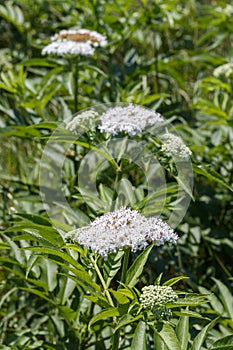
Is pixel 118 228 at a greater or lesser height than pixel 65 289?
greater

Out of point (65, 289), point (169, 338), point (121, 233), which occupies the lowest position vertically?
point (65, 289)

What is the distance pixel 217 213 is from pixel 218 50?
6.60 ft

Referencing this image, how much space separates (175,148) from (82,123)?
33 cm

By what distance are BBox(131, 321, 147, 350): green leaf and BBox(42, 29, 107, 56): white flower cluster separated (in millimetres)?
1316

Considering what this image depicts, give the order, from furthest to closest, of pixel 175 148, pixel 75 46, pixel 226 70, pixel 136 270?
pixel 226 70 < pixel 75 46 < pixel 175 148 < pixel 136 270

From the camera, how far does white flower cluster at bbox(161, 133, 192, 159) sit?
1.65m

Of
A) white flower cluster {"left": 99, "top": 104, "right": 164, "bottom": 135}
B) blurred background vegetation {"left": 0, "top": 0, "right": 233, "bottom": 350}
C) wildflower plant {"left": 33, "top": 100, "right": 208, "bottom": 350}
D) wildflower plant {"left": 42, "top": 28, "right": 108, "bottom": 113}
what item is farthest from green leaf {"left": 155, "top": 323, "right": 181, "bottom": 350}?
wildflower plant {"left": 42, "top": 28, "right": 108, "bottom": 113}

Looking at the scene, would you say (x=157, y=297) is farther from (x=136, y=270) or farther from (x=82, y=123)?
(x=82, y=123)

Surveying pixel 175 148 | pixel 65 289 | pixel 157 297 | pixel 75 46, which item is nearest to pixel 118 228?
pixel 157 297

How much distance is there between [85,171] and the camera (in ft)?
7.43

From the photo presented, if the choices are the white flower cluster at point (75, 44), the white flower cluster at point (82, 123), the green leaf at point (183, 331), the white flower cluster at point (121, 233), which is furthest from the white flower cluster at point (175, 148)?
the white flower cluster at point (75, 44)

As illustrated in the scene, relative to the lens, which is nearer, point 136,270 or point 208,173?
point 136,270

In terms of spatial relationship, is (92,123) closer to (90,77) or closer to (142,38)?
(90,77)

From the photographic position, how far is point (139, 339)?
1227 mm
